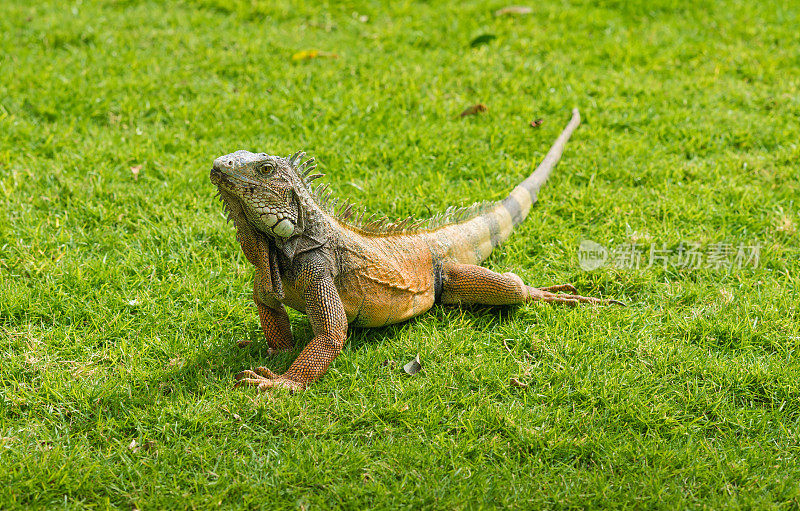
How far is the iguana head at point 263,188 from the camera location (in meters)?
3.36

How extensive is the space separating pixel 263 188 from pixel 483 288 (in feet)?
5.06

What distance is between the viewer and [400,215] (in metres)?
5.34

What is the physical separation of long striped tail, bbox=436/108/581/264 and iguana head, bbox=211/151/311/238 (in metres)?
1.16

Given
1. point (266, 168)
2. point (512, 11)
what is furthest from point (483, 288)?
point (512, 11)

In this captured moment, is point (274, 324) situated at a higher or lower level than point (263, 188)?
lower

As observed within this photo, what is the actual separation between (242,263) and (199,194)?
3.22ft

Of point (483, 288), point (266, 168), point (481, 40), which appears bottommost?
point (483, 288)

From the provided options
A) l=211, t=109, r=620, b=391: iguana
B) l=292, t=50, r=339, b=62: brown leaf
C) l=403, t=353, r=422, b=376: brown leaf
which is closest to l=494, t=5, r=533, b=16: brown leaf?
l=292, t=50, r=339, b=62: brown leaf

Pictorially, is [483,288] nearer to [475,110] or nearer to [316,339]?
[316,339]

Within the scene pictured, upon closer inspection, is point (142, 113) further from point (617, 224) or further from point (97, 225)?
point (617, 224)

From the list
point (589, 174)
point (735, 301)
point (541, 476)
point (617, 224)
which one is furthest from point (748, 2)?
point (541, 476)

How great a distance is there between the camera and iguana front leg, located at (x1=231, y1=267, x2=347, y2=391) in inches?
143

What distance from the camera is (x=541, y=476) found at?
10.7ft

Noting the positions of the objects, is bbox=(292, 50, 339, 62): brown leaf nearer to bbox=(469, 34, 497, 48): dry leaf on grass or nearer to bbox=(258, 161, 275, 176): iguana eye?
bbox=(469, 34, 497, 48): dry leaf on grass
